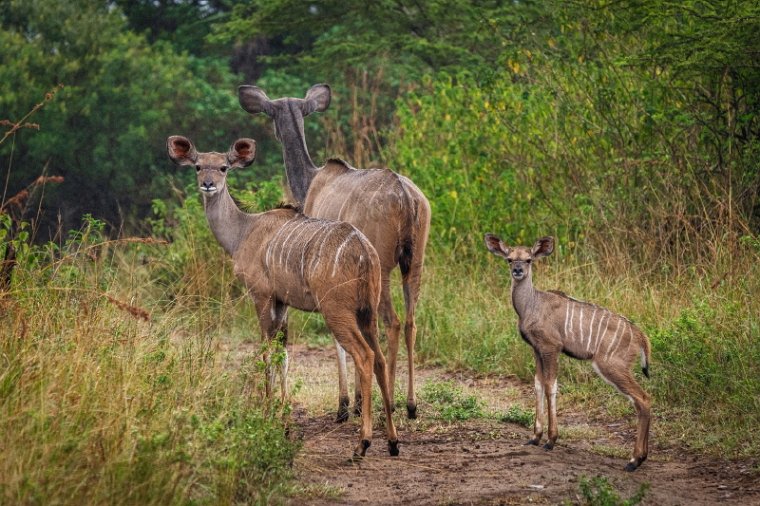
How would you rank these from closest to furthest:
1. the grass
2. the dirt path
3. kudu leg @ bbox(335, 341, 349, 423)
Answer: the grass, the dirt path, kudu leg @ bbox(335, 341, 349, 423)

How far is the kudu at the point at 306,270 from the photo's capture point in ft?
20.8

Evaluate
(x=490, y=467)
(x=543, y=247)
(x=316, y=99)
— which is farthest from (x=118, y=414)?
(x=316, y=99)

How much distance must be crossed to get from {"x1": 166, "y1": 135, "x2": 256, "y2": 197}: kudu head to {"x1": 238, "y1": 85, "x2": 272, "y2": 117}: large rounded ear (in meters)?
1.46

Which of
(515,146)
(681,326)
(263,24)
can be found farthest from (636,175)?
(263,24)

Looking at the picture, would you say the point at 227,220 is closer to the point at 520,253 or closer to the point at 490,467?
the point at 520,253

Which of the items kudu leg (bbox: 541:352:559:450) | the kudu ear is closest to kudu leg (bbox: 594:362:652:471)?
kudu leg (bbox: 541:352:559:450)

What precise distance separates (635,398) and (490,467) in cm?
86

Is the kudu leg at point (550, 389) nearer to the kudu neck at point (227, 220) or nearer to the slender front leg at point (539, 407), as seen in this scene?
the slender front leg at point (539, 407)

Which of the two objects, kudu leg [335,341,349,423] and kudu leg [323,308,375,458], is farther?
kudu leg [335,341,349,423]

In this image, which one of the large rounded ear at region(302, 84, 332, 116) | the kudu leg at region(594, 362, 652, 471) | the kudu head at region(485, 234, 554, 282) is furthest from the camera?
the large rounded ear at region(302, 84, 332, 116)

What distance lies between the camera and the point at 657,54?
388 inches

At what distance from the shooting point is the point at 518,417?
24.4 ft

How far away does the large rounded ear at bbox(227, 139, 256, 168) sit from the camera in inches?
307

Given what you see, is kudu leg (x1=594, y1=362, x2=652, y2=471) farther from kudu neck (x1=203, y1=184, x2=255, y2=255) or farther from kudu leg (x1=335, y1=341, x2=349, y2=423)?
kudu neck (x1=203, y1=184, x2=255, y2=255)
